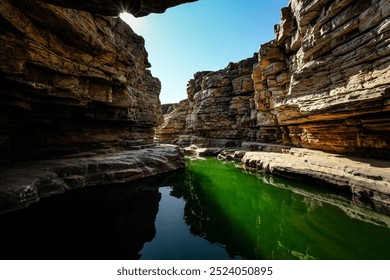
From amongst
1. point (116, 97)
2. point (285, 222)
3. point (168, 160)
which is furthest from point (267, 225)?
point (116, 97)

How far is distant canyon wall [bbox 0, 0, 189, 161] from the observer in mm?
7664

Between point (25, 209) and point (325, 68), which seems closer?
point (25, 209)

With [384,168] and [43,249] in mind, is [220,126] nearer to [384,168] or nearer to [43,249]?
[384,168]

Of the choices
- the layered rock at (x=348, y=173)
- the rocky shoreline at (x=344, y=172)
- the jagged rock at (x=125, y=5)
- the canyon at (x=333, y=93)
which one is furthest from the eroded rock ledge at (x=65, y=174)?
the canyon at (x=333, y=93)

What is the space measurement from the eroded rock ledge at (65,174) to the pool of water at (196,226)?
56 cm

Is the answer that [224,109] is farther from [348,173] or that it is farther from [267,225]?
[267,225]

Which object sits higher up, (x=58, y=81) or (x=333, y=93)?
(x=333, y=93)

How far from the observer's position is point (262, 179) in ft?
50.3

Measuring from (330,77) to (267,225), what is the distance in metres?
12.0

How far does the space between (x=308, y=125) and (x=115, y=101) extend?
1562cm

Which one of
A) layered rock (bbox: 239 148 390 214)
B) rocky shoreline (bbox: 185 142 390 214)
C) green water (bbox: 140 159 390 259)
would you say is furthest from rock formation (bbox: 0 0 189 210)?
layered rock (bbox: 239 148 390 214)

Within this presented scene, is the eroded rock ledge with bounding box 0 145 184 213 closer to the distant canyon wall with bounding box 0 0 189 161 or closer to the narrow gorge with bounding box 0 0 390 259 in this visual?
the narrow gorge with bounding box 0 0 390 259

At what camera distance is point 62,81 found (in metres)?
10.6
